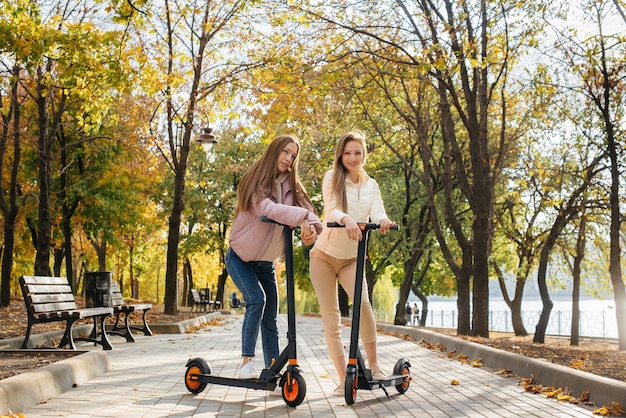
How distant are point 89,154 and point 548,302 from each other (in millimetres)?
16125

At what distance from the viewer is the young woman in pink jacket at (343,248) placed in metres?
6.60

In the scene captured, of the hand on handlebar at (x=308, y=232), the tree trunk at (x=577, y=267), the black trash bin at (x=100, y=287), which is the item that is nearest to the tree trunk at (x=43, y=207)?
the black trash bin at (x=100, y=287)

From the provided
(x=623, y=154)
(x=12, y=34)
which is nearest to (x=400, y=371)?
(x=12, y=34)

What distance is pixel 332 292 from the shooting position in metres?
6.73

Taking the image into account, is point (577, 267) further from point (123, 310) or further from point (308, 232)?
point (308, 232)

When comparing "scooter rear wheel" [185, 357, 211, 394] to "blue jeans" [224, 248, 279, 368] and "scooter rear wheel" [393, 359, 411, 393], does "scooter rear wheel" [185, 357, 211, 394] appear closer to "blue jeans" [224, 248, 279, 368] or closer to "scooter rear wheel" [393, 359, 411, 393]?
"blue jeans" [224, 248, 279, 368]

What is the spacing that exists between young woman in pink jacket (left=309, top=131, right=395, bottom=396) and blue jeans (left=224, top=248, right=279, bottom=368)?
0.40 m

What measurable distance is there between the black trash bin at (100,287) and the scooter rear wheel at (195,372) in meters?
7.39

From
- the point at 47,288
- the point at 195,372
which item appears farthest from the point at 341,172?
the point at 47,288

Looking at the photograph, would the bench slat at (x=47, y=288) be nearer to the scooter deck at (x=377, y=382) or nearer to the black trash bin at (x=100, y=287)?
the black trash bin at (x=100, y=287)

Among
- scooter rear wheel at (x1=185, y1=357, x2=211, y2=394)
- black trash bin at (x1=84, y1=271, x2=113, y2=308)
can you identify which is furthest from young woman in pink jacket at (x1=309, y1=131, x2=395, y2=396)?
black trash bin at (x1=84, y1=271, x2=113, y2=308)

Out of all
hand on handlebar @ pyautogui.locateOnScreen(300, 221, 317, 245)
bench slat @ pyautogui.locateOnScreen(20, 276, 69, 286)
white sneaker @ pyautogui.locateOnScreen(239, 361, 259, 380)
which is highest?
Answer: hand on handlebar @ pyautogui.locateOnScreen(300, 221, 317, 245)

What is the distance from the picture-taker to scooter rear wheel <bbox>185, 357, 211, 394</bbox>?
6648 millimetres

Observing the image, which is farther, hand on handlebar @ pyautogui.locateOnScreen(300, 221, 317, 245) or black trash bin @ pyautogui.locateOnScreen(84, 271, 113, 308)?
black trash bin @ pyautogui.locateOnScreen(84, 271, 113, 308)
